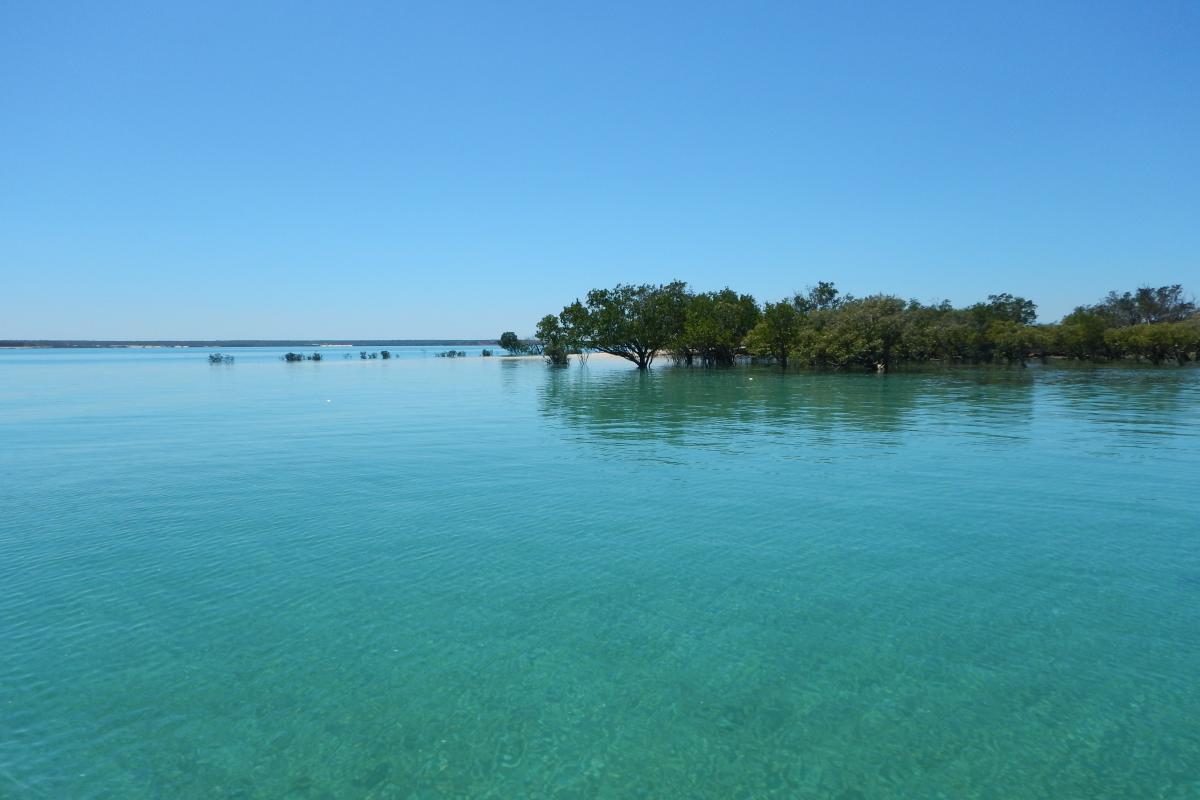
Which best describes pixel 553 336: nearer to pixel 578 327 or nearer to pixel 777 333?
pixel 578 327

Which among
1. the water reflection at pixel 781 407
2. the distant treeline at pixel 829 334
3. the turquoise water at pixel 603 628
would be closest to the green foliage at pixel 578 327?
the distant treeline at pixel 829 334

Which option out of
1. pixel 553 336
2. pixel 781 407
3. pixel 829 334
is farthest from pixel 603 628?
pixel 553 336

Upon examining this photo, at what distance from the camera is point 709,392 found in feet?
182

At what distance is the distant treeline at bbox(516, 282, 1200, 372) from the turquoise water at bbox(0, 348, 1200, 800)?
62030 millimetres

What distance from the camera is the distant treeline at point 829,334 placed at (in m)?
82.6

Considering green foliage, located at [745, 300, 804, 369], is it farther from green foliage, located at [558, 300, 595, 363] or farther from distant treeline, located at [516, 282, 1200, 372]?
green foliage, located at [558, 300, 595, 363]

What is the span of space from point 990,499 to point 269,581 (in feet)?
58.5

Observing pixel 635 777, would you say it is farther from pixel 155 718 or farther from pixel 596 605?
pixel 155 718

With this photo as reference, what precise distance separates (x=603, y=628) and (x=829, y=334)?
3185 inches

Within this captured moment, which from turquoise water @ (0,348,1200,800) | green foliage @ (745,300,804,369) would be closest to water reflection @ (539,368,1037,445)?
turquoise water @ (0,348,1200,800)

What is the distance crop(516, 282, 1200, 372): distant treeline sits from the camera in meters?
82.6

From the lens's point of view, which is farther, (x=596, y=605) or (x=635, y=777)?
(x=596, y=605)

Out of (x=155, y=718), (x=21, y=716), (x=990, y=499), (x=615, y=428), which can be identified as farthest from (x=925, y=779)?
(x=615, y=428)

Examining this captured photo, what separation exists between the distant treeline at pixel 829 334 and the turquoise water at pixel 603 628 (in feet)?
204
